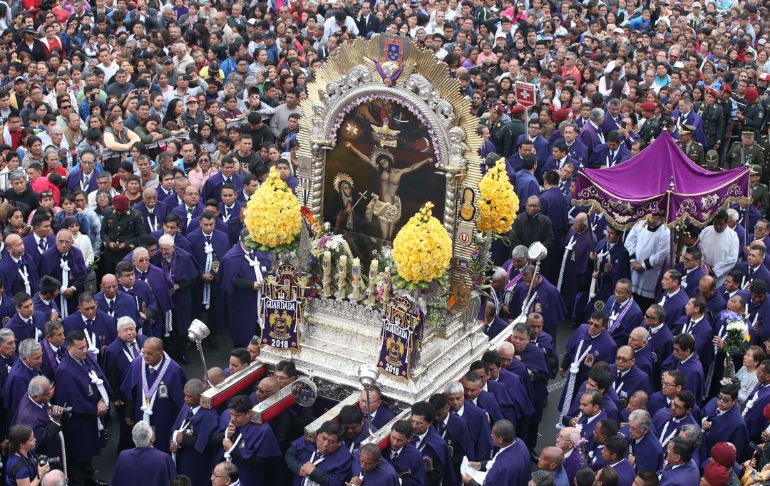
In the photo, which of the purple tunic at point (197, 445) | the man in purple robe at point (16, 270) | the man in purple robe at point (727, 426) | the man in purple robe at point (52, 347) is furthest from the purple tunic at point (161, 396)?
the man in purple robe at point (727, 426)

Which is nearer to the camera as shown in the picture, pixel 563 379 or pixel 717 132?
pixel 563 379

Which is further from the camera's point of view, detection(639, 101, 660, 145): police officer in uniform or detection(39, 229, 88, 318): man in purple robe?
detection(639, 101, 660, 145): police officer in uniform

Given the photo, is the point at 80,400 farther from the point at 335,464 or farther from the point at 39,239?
the point at 39,239

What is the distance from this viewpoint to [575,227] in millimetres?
16922

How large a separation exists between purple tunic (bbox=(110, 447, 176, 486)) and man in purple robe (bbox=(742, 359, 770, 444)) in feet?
21.5

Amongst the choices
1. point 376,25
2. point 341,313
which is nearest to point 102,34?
point 376,25

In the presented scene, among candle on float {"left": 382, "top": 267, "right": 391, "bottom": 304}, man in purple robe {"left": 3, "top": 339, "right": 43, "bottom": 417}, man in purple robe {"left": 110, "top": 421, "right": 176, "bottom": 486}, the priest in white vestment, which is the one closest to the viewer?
man in purple robe {"left": 110, "top": 421, "right": 176, "bottom": 486}

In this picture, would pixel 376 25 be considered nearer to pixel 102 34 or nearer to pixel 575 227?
pixel 102 34

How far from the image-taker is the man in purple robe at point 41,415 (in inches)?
462

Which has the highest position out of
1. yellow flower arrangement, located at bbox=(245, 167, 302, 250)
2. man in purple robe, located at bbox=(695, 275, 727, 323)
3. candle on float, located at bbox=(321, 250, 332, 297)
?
yellow flower arrangement, located at bbox=(245, 167, 302, 250)

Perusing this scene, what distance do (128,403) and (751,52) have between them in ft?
67.3

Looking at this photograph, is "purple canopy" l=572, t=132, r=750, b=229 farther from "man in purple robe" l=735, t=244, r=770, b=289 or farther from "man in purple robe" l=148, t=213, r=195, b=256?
"man in purple robe" l=148, t=213, r=195, b=256

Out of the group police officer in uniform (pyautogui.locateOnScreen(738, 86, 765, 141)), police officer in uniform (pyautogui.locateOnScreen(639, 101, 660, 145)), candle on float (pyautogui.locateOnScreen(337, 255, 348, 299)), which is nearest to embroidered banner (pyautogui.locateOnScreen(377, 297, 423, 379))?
candle on float (pyautogui.locateOnScreen(337, 255, 348, 299))

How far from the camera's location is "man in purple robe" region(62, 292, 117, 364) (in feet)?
44.6
